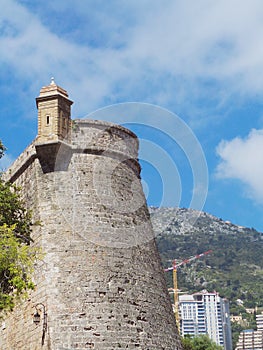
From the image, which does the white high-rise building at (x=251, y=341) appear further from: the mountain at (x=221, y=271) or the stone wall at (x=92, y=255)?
the stone wall at (x=92, y=255)

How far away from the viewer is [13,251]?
1667cm

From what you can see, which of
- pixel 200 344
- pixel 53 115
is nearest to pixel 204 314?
pixel 200 344

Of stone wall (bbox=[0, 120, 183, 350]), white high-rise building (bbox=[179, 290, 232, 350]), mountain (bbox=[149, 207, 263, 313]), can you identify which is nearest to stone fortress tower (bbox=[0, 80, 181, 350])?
stone wall (bbox=[0, 120, 183, 350])

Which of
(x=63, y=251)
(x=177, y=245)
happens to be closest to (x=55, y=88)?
(x=63, y=251)

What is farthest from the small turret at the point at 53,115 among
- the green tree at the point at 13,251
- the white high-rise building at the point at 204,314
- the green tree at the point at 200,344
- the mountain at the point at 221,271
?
the mountain at the point at 221,271

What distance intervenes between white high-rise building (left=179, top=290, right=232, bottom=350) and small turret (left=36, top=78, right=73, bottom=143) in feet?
477

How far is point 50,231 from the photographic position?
20.1m

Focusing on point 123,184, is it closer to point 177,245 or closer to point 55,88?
point 55,88

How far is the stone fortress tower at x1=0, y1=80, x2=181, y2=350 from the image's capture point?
18.7m

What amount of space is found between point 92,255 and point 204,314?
153 metres

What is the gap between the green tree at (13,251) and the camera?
1655 centimetres

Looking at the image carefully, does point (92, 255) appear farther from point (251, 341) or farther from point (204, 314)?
point (204, 314)

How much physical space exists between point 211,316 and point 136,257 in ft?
500

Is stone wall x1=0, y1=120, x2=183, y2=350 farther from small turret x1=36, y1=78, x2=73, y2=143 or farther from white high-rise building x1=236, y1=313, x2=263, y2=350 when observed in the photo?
white high-rise building x1=236, y1=313, x2=263, y2=350
